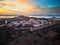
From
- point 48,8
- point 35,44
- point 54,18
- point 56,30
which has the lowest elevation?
point 35,44

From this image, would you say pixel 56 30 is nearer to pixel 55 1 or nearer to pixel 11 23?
pixel 55 1

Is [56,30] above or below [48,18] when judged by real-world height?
below

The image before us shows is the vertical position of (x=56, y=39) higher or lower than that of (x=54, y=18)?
lower

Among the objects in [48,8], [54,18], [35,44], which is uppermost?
[48,8]

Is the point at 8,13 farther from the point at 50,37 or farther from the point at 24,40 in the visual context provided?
the point at 50,37

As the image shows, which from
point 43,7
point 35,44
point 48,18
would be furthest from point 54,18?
point 35,44

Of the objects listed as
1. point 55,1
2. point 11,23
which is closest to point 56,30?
point 55,1
